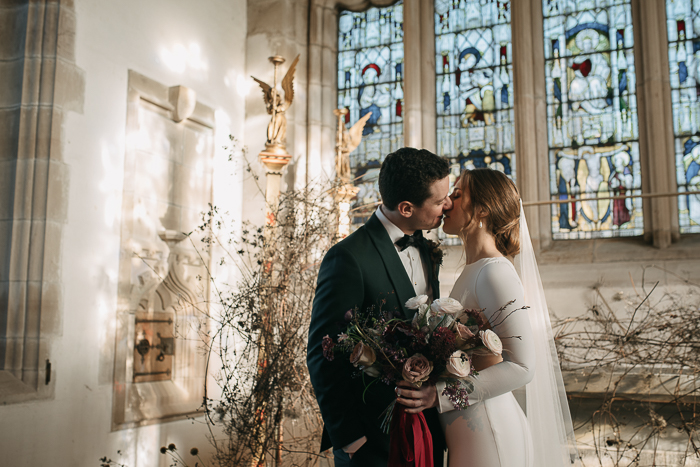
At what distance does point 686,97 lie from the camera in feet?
20.0

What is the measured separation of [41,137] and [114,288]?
1.18 meters

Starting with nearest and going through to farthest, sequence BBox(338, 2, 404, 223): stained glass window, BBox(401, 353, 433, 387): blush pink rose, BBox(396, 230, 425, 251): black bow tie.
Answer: BBox(401, 353, 433, 387): blush pink rose
BBox(396, 230, 425, 251): black bow tie
BBox(338, 2, 404, 223): stained glass window

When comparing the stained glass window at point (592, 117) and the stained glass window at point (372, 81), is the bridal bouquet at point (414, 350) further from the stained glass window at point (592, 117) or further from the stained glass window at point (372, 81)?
the stained glass window at point (372, 81)

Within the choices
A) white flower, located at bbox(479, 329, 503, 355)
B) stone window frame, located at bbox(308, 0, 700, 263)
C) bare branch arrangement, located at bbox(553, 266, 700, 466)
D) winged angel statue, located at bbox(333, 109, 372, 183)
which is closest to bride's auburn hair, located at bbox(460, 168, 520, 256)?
white flower, located at bbox(479, 329, 503, 355)

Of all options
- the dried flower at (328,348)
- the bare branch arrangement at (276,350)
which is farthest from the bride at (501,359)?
the bare branch arrangement at (276,350)

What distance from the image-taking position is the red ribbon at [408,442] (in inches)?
70.4

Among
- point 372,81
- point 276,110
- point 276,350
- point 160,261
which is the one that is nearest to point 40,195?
point 160,261

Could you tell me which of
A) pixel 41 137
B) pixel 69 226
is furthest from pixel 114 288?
pixel 41 137

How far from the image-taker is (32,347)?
4.11 meters

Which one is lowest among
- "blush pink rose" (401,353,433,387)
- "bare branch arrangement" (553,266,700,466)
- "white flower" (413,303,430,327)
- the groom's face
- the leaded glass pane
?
"bare branch arrangement" (553,266,700,466)

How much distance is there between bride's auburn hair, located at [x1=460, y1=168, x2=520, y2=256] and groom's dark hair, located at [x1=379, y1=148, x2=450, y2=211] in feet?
0.70

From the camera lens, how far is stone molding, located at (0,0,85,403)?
4.11 metres

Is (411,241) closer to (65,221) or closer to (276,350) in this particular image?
(276,350)

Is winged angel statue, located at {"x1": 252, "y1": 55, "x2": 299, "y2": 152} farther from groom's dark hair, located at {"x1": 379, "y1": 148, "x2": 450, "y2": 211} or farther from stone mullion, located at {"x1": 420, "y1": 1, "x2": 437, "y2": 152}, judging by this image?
groom's dark hair, located at {"x1": 379, "y1": 148, "x2": 450, "y2": 211}
